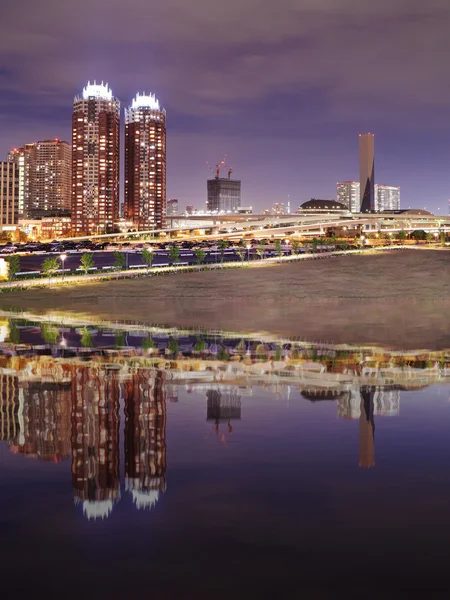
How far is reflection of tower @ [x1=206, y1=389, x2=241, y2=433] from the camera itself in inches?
474

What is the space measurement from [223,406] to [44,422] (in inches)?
117

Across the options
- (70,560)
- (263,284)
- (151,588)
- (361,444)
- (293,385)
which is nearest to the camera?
(151,588)

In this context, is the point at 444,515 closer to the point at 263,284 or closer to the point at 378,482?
the point at 378,482

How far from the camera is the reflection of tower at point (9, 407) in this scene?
1102cm

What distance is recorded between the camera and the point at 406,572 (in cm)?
632

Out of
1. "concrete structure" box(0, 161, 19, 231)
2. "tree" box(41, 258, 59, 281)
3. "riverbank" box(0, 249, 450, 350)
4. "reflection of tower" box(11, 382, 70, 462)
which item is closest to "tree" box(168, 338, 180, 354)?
"riverbank" box(0, 249, 450, 350)

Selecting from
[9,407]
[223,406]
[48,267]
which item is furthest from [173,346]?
[48,267]

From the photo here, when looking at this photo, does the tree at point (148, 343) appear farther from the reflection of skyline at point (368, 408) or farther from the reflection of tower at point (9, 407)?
the reflection of skyline at point (368, 408)

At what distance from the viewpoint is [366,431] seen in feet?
36.5

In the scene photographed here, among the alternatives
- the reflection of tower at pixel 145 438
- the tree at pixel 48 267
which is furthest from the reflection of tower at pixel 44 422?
the tree at pixel 48 267

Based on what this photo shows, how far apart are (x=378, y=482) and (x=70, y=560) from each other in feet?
12.0

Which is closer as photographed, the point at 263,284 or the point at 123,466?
the point at 123,466

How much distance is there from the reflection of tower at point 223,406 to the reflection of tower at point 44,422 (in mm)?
2238

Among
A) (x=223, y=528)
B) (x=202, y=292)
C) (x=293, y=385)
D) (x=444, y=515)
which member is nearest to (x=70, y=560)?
(x=223, y=528)
